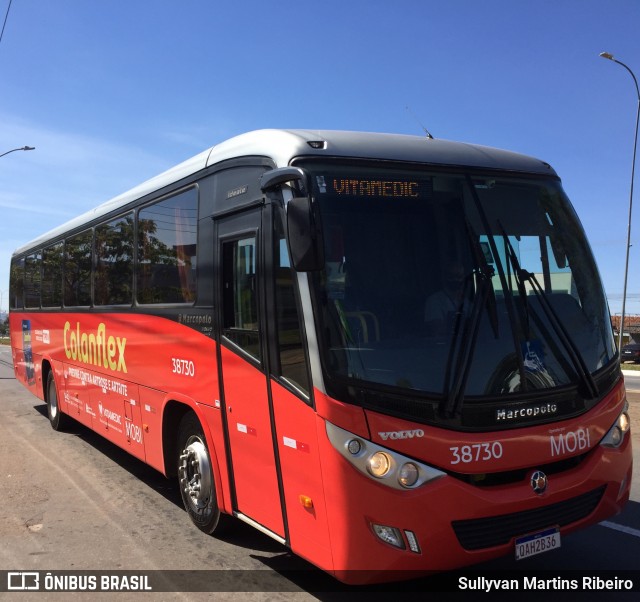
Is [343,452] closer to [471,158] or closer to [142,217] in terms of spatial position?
[471,158]

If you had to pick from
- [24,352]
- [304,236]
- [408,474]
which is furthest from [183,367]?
[24,352]

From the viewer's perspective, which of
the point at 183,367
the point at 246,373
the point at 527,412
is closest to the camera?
the point at 527,412

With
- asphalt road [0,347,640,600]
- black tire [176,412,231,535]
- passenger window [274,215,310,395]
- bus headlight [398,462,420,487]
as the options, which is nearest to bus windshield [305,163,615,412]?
passenger window [274,215,310,395]

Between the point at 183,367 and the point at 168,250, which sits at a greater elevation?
the point at 168,250

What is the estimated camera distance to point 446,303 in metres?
4.15

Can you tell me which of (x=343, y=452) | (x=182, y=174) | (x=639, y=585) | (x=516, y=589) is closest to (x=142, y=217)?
(x=182, y=174)

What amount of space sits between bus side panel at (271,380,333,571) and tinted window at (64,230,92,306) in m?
5.73

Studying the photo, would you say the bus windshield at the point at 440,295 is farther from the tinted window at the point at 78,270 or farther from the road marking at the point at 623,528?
the tinted window at the point at 78,270

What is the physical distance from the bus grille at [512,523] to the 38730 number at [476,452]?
34 centimetres

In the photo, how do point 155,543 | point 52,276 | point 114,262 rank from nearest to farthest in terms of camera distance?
point 155,543, point 114,262, point 52,276

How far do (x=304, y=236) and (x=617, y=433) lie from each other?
101 inches

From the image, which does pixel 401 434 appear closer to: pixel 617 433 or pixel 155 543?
pixel 617 433

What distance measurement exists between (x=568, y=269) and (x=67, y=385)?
26.2 feet

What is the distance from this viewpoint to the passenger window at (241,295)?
4723 mm
